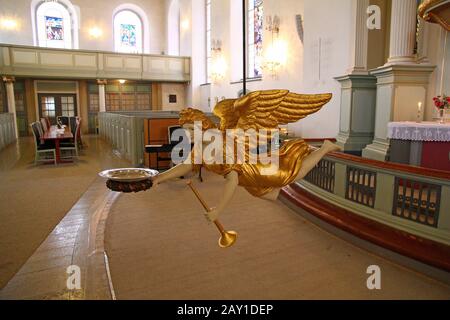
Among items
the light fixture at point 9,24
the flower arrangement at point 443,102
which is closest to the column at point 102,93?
the light fixture at point 9,24

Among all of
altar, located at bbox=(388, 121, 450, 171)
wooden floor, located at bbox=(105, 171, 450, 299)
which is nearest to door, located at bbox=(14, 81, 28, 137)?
wooden floor, located at bbox=(105, 171, 450, 299)

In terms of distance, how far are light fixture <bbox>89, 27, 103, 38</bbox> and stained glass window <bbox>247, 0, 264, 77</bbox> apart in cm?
854

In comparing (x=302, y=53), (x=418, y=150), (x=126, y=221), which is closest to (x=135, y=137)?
(x=126, y=221)

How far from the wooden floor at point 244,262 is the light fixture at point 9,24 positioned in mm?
14857

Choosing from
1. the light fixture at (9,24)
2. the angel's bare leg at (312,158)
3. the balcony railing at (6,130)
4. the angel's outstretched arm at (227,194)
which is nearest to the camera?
the angel's outstretched arm at (227,194)

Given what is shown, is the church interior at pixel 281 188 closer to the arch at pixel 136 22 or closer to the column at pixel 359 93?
the column at pixel 359 93

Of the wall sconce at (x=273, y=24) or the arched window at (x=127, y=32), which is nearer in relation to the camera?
the wall sconce at (x=273, y=24)

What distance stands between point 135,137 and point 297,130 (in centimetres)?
389

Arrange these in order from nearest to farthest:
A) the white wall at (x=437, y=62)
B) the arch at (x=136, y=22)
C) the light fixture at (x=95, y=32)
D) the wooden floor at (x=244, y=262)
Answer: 1. the wooden floor at (x=244, y=262)
2. the white wall at (x=437, y=62)
3. the light fixture at (x=95, y=32)
4. the arch at (x=136, y=22)

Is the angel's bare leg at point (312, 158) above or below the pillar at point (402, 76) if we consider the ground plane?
below

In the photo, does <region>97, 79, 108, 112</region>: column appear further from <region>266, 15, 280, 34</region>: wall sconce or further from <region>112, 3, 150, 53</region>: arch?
<region>266, 15, 280, 34</region>: wall sconce

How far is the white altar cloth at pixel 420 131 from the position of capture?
13.3 ft

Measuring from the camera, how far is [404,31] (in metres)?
5.07

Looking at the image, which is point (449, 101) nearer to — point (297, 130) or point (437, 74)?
point (437, 74)
